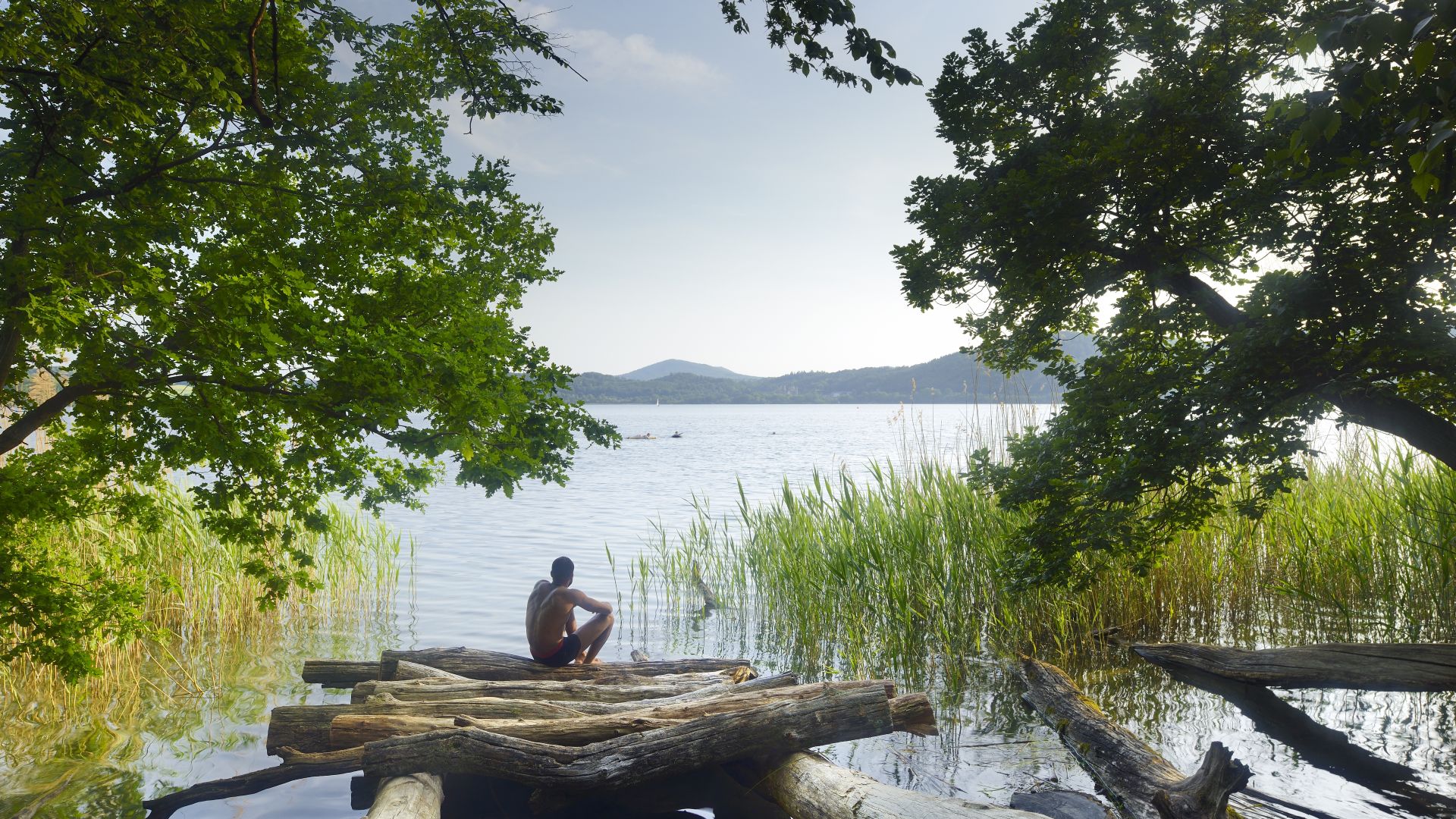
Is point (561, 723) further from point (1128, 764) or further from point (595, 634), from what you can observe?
point (1128, 764)

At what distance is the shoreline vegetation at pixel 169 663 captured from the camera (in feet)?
18.6

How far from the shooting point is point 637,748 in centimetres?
450

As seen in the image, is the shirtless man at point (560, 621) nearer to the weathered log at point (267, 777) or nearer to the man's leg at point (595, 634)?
the man's leg at point (595, 634)

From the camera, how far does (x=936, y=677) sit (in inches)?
298

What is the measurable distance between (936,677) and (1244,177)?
15.4 feet

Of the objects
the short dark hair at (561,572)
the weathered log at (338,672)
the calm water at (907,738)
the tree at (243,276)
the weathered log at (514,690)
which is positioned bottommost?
the calm water at (907,738)

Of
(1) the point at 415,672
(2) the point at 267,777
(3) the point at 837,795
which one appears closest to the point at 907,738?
(3) the point at 837,795

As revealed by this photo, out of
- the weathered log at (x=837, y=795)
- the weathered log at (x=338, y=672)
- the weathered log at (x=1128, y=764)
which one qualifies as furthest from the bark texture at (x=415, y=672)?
the weathered log at (x=1128, y=764)

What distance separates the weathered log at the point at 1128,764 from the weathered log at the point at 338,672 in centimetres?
505

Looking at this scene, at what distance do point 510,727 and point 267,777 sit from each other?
133 cm

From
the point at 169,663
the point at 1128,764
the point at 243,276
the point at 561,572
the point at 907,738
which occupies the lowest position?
the point at 907,738

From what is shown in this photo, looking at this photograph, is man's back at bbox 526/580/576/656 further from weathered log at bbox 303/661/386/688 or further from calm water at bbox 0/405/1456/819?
calm water at bbox 0/405/1456/819

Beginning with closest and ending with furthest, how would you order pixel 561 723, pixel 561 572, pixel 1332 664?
pixel 561 723, pixel 1332 664, pixel 561 572

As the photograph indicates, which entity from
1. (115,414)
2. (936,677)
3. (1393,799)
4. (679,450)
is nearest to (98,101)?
(115,414)
